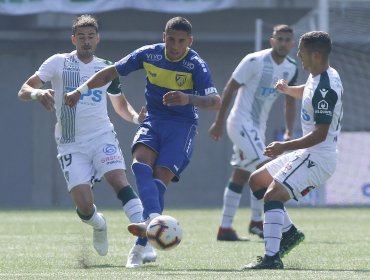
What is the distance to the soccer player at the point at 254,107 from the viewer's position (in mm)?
13008

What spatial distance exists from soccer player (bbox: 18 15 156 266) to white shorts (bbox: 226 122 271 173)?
9.84ft

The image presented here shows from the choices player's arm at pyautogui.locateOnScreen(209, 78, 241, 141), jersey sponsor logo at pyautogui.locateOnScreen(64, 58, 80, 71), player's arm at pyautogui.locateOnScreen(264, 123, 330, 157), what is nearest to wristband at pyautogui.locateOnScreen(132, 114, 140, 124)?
jersey sponsor logo at pyautogui.locateOnScreen(64, 58, 80, 71)

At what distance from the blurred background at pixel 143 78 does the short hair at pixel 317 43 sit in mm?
12930

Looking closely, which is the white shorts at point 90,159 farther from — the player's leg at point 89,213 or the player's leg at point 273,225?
the player's leg at point 273,225

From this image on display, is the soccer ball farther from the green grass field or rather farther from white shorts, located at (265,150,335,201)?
white shorts, located at (265,150,335,201)

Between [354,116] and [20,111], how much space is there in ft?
21.7

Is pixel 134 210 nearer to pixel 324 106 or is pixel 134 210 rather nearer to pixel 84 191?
pixel 84 191

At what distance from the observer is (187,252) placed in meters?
11.0

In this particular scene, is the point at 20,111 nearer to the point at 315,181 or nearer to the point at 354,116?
the point at 354,116

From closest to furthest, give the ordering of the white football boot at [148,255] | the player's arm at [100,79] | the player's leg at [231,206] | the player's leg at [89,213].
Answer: the player's arm at [100,79] → the white football boot at [148,255] → the player's leg at [89,213] → the player's leg at [231,206]

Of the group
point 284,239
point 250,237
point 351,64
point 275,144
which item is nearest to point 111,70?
point 275,144

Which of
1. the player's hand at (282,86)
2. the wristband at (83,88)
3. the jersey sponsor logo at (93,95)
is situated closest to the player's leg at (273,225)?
the player's hand at (282,86)

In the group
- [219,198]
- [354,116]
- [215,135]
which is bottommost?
[219,198]

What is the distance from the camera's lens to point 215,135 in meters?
12.0
